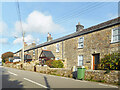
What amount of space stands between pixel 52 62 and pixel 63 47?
4221 mm

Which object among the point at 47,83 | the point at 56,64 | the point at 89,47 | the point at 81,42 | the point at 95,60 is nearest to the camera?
the point at 47,83

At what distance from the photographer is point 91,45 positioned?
49.8ft

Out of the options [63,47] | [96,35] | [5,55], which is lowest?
[5,55]

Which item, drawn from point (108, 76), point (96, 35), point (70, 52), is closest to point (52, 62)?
point (70, 52)

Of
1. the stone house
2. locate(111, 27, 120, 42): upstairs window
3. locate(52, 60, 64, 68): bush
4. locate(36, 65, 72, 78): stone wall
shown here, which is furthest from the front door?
locate(52, 60, 64, 68): bush

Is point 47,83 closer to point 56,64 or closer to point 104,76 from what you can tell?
point 104,76

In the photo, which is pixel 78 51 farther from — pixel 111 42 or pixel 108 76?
pixel 108 76

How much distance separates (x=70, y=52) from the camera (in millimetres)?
18484

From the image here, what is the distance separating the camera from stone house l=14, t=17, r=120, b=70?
1288cm

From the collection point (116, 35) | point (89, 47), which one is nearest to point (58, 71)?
point (89, 47)

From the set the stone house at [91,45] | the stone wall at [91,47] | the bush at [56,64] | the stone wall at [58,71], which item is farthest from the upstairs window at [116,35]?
the bush at [56,64]

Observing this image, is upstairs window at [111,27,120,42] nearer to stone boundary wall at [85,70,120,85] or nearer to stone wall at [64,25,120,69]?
stone wall at [64,25,120,69]

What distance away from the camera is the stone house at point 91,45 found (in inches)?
507

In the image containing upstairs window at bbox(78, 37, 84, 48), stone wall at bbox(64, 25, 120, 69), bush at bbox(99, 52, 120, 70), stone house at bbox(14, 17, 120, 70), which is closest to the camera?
bush at bbox(99, 52, 120, 70)
